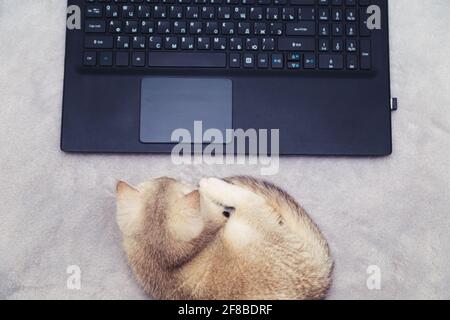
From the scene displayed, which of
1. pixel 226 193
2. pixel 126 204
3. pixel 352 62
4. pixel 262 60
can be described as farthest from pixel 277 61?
pixel 126 204

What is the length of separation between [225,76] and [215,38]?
66mm

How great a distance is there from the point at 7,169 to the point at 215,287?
41 centimetres

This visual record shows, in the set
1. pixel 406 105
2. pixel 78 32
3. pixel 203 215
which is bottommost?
pixel 203 215

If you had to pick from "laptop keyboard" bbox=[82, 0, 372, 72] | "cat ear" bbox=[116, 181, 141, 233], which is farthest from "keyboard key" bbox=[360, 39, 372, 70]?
"cat ear" bbox=[116, 181, 141, 233]

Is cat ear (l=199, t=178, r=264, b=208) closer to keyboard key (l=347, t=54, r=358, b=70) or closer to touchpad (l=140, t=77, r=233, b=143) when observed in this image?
touchpad (l=140, t=77, r=233, b=143)

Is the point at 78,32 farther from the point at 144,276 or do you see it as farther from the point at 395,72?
the point at 395,72

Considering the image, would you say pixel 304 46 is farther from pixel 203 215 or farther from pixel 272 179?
pixel 203 215

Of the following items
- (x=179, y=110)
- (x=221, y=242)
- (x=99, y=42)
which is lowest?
(x=221, y=242)

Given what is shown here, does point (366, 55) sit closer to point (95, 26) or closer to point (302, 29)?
point (302, 29)

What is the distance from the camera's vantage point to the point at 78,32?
953 millimetres

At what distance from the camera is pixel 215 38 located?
95 centimetres

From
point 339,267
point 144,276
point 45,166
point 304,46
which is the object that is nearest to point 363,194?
point 339,267

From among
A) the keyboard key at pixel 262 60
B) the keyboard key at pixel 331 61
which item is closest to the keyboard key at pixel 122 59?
the keyboard key at pixel 262 60

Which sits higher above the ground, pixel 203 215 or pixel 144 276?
pixel 203 215
